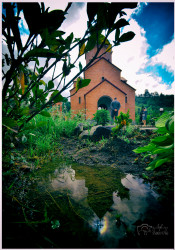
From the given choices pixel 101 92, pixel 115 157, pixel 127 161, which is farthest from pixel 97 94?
pixel 127 161

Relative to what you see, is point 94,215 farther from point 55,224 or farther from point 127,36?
point 127,36

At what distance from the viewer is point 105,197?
1059 mm

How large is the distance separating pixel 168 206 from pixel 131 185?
0.42m

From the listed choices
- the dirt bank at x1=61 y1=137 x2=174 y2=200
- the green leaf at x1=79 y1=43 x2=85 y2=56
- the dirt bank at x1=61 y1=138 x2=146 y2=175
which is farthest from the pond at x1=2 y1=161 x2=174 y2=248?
the green leaf at x1=79 y1=43 x2=85 y2=56

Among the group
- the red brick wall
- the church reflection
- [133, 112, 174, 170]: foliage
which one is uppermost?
the red brick wall

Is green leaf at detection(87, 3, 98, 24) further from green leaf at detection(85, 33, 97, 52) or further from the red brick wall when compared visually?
the red brick wall

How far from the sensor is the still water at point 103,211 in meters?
0.65

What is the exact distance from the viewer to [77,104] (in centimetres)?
1344

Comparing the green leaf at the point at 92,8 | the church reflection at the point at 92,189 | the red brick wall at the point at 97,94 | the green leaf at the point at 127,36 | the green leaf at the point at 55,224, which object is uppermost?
the red brick wall at the point at 97,94

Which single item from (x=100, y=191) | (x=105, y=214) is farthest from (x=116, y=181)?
(x=105, y=214)

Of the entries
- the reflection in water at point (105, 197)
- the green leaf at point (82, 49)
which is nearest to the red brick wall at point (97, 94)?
the reflection in water at point (105, 197)

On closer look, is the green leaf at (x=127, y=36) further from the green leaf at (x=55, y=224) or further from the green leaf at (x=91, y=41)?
the green leaf at (x=55, y=224)

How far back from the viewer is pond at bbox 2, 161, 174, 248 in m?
0.64

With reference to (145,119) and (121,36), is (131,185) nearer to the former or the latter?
(121,36)
